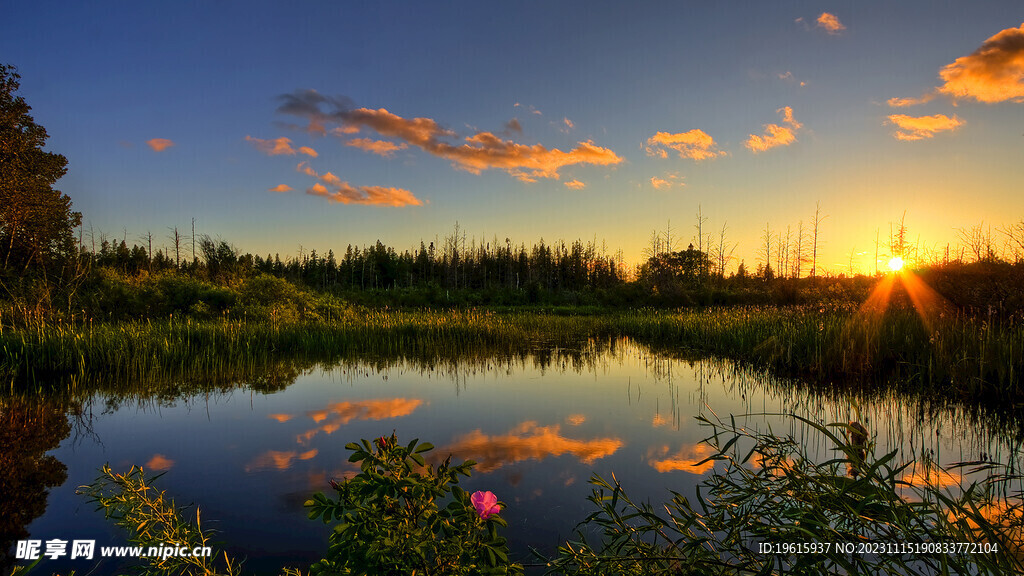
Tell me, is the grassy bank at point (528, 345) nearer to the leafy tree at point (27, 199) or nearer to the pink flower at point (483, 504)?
the pink flower at point (483, 504)

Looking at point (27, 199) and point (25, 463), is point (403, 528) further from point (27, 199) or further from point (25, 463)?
point (27, 199)

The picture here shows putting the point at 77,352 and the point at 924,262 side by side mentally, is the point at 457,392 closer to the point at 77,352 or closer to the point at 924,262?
the point at 77,352

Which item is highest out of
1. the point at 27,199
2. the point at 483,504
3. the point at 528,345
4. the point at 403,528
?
the point at 27,199

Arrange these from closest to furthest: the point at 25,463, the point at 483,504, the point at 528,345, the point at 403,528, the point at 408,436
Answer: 1. the point at 483,504
2. the point at 403,528
3. the point at 25,463
4. the point at 408,436
5. the point at 528,345

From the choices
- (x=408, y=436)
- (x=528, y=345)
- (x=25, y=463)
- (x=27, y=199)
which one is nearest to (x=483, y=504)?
(x=408, y=436)

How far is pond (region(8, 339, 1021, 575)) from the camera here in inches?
152

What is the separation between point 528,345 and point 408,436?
990 centimetres

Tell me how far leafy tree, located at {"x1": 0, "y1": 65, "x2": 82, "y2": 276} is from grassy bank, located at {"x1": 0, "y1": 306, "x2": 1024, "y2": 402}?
14.9 m

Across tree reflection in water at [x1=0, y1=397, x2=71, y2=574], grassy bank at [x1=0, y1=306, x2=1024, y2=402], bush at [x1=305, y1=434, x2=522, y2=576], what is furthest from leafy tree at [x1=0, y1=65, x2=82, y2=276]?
bush at [x1=305, y1=434, x2=522, y2=576]

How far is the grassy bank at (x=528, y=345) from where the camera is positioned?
7324 mm

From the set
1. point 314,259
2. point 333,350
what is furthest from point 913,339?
point 314,259

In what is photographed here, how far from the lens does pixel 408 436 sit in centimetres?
604

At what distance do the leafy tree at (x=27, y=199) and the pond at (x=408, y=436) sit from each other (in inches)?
828

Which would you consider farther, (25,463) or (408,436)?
(408,436)
